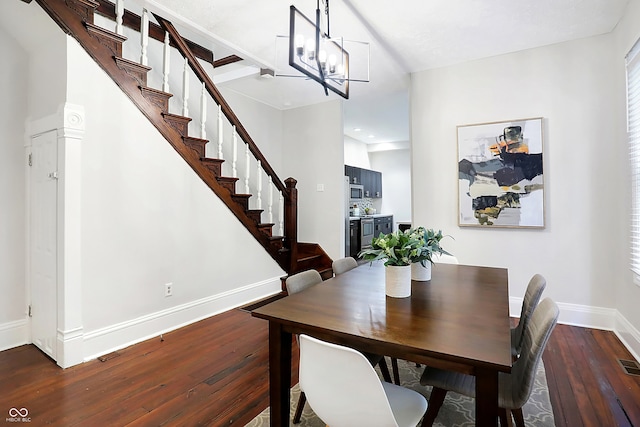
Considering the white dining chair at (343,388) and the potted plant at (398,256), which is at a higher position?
the potted plant at (398,256)

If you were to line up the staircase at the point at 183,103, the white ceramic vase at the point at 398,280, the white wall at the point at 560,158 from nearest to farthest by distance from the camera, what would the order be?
the white ceramic vase at the point at 398,280 → the staircase at the point at 183,103 → the white wall at the point at 560,158

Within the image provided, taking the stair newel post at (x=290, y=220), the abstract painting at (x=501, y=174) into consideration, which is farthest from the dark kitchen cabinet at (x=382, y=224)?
the abstract painting at (x=501, y=174)

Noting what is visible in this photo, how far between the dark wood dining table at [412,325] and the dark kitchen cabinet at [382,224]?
5.12 m

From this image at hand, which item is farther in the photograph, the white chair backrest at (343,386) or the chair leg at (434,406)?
the chair leg at (434,406)

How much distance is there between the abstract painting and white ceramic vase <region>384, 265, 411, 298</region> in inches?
88.9

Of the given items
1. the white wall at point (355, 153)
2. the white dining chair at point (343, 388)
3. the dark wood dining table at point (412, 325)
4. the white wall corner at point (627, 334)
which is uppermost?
the white wall at point (355, 153)

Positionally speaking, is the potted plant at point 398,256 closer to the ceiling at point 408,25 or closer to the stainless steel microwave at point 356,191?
the ceiling at point 408,25

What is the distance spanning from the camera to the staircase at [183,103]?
2.37 meters

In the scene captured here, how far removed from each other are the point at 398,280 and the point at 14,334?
10.2 feet

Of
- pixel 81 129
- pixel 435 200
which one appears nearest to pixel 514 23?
pixel 435 200

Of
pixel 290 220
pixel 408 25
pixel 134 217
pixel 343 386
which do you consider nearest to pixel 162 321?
pixel 134 217

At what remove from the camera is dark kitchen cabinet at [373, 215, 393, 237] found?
711 cm

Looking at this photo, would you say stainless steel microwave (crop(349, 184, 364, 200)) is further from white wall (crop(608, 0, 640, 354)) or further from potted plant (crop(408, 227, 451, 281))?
potted plant (crop(408, 227, 451, 281))

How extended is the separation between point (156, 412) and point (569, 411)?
2.35 meters
